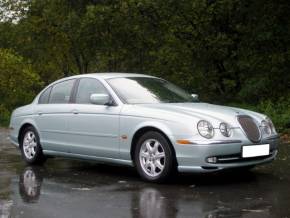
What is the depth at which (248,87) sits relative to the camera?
1819 centimetres

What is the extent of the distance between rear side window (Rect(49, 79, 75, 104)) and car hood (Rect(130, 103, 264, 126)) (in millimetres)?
1654

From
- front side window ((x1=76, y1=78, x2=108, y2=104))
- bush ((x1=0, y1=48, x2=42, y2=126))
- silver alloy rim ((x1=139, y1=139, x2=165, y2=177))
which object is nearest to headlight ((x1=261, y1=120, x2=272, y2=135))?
silver alloy rim ((x1=139, y1=139, x2=165, y2=177))

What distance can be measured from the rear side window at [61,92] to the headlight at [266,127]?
3051 millimetres

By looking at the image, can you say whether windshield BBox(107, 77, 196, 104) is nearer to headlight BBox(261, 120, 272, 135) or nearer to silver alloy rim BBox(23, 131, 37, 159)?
headlight BBox(261, 120, 272, 135)

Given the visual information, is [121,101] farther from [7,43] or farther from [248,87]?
[7,43]

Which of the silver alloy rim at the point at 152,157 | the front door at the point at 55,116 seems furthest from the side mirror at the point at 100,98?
the silver alloy rim at the point at 152,157

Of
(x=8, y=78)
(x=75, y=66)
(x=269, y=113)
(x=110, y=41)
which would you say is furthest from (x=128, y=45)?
(x=75, y=66)

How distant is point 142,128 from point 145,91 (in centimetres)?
89

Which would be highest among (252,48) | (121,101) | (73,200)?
(252,48)

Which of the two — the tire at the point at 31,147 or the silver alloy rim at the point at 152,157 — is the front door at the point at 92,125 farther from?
the tire at the point at 31,147

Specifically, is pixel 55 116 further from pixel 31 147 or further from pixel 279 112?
pixel 279 112

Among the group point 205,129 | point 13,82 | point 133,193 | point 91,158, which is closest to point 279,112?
point 91,158

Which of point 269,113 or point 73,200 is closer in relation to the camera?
point 73,200

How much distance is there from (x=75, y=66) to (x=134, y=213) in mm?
23387
